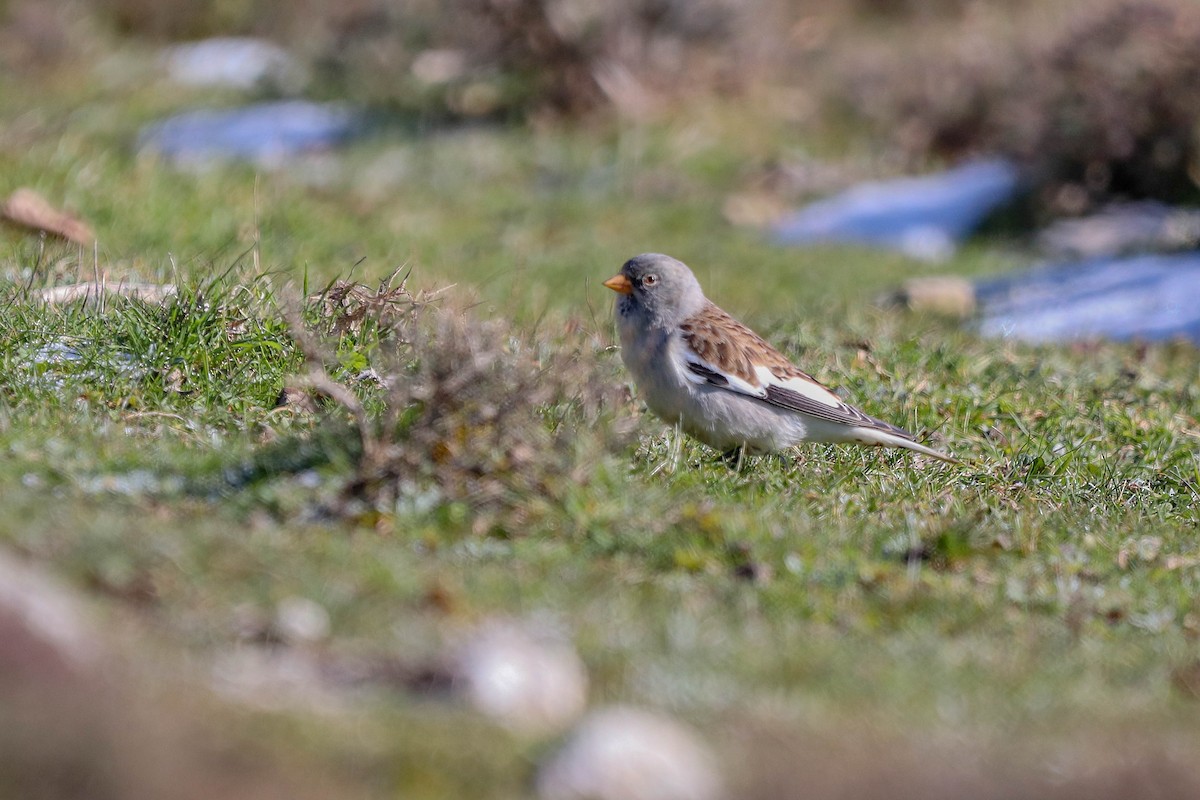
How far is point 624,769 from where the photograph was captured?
3.31m

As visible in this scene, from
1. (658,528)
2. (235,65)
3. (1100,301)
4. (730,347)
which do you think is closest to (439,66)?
(235,65)

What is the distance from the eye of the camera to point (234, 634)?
3.99 metres

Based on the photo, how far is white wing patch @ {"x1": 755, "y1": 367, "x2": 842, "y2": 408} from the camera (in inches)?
250

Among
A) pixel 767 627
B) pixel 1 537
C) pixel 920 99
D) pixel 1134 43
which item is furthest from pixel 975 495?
pixel 920 99

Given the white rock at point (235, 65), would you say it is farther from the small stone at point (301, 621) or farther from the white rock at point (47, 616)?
the white rock at point (47, 616)

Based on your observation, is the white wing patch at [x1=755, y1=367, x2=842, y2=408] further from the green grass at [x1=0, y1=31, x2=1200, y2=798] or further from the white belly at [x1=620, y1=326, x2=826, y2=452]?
the green grass at [x1=0, y1=31, x2=1200, y2=798]

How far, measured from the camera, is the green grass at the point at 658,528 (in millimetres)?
4031

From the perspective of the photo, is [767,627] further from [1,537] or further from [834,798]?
→ [1,537]

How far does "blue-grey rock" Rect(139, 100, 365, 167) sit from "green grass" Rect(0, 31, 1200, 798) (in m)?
5.25

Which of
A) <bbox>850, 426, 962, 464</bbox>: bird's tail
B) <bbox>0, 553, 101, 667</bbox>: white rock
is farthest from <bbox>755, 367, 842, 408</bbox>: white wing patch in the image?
<bbox>0, 553, 101, 667</bbox>: white rock

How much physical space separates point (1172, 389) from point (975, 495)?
2.49 meters

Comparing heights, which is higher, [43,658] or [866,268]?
[43,658]

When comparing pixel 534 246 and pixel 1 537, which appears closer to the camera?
pixel 1 537

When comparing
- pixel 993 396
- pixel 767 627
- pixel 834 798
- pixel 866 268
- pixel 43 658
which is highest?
pixel 43 658
